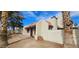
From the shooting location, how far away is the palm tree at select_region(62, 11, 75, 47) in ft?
6.91

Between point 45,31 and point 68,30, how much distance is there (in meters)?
0.28

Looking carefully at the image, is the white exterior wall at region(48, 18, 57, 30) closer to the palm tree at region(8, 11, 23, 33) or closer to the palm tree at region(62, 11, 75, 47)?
the palm tree at region(62, 11, 75, 47)

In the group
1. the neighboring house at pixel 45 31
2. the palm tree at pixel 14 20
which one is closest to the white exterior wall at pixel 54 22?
the neighboring house at pixel 45 31

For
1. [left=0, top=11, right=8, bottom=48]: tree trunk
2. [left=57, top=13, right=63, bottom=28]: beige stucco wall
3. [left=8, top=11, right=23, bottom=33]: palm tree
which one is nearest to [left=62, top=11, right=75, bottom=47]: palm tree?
[left=57, top=13, right=63, bottom=28]: beige stucco wall

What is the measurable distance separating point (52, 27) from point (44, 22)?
0.12m

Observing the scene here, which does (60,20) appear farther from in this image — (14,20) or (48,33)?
(14,20)

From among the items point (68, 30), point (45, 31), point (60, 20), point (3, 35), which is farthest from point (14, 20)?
point (68, 30)

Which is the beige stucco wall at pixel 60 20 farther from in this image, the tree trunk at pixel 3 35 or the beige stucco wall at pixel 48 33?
the tree trunk at pixel 3 35

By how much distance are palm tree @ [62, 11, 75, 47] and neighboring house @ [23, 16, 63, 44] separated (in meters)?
0.06

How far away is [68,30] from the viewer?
212 cm

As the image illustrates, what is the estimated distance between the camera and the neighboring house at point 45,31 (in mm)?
2107

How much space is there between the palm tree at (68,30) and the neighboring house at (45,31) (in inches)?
2.5
